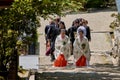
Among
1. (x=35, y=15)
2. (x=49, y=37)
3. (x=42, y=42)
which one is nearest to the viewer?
(x=35, y=15)

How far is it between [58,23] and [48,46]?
3.39 feet

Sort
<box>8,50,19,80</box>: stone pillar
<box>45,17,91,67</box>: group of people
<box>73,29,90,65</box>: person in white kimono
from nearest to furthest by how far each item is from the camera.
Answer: <box>8,50,19,80</box>: stone pillar
<box>45,17,91,67</box>: group of people
<box>73,29,90,65</box>: person in white kimono

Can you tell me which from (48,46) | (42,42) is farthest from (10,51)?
(42,42)

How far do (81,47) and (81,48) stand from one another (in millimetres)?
58

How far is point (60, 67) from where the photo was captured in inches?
Answer: 612

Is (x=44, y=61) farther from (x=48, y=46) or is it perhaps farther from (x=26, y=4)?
(x=26, y=4)

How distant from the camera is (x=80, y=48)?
1608 cm

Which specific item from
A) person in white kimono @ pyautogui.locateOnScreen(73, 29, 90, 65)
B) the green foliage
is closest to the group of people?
person in white kimono @ pyautogui.locateOnScreen(73, 29, 90, 65)

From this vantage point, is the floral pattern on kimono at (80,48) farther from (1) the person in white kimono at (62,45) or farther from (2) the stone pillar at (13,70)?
(2) the stone pillar at (13,70)

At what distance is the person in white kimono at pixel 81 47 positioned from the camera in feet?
52.4

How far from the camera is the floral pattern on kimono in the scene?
16000 mm

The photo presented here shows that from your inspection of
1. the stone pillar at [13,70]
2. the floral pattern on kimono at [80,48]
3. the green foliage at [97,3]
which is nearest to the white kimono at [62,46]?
the floral pattern on kimono at [80,48]

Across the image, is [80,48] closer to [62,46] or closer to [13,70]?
[62,46]

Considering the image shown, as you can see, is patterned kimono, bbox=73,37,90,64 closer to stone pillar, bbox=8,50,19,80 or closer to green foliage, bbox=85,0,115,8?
stone pillar, bbox=8,50,19,80
